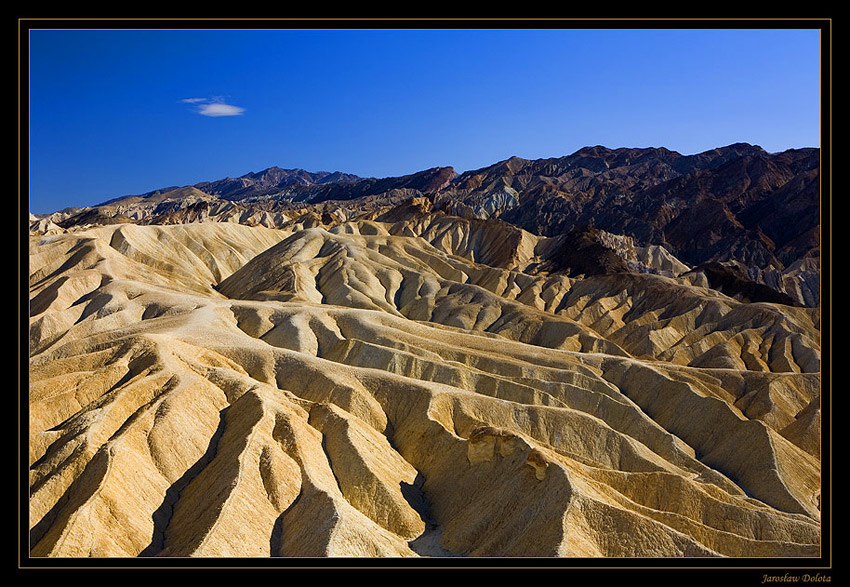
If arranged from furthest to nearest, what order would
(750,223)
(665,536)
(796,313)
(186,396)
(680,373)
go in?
(750,223) < (796,313) < (680,373) < (186,396) < (665,536)

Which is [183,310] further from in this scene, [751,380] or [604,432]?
[751,380]

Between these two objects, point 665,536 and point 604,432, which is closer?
point 665,536

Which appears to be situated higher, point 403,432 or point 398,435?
Answer: point 403,432

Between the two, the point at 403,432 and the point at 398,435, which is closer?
the point at 403,432

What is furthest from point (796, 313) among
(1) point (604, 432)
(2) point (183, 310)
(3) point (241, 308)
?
(2) point (183, 310)
